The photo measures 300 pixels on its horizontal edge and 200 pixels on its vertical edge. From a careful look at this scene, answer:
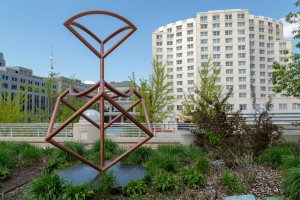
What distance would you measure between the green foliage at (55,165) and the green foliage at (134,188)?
2627 mm

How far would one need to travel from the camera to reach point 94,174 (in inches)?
286

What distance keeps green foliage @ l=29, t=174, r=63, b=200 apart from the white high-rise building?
7733 centimetres

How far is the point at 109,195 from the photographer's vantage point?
20.7 ft

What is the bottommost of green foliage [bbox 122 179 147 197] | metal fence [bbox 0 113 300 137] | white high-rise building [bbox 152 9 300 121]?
green foliage [bbox 122 179 147 197]

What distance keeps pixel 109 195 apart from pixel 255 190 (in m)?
3.01

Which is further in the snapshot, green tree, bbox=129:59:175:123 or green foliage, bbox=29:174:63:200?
green tree, bbox=129:59:175:123

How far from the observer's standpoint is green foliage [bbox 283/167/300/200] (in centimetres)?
591

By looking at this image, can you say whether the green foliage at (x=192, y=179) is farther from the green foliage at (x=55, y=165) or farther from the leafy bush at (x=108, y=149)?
the leafy bush at (x=108, y=149)

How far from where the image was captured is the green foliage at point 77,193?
584 cm

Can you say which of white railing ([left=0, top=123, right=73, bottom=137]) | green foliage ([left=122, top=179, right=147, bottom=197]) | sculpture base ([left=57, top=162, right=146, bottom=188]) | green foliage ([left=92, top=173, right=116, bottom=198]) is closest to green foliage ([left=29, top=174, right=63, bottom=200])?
sculpture base ([left=57, top=162, right=146, bottom=188])

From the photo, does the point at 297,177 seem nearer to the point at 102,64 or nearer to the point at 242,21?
the point at 102,64

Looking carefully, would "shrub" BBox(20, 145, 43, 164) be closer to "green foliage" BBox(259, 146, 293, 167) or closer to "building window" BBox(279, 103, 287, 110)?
"green foliage" BBox(259, 146, 293, 167)

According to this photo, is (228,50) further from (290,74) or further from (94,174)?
(94,174)

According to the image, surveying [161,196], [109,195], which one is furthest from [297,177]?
[109,195]
